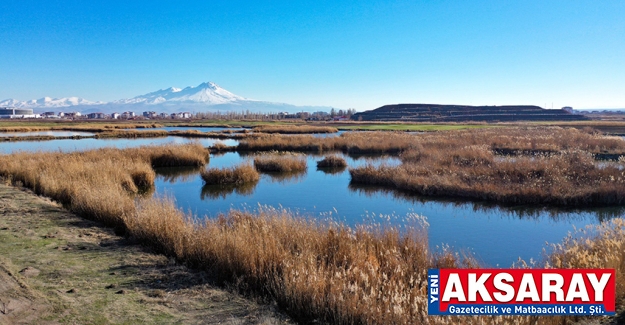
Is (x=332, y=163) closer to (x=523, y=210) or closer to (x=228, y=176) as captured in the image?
(x=228, y=176)

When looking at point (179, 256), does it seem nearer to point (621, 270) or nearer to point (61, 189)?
point (621, 270)

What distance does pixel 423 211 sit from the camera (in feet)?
48.6

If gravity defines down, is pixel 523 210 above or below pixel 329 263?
below

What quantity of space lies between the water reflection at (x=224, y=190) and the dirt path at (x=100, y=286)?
831 cm

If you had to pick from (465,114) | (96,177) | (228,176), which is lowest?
(228,176)

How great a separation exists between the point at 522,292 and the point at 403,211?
29.6ft

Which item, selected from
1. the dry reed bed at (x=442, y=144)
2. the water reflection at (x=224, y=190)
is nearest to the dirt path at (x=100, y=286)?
the water reflection at (x=224, y=190)

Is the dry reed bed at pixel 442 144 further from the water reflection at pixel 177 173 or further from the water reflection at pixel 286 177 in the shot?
the water reflection at pixel 177 173

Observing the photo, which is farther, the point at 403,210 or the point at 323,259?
the point at 403,210

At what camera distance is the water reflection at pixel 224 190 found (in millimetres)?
17894

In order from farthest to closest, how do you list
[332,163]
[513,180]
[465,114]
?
[465,114]
[332,163]
[513,180]

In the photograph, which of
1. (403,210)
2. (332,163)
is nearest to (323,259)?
(403,210)

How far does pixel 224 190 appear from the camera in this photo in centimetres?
1928

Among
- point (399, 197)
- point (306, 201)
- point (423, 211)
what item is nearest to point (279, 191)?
point (306, 201)
